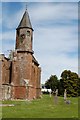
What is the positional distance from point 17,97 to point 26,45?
35.4 ft

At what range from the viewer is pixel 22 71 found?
51.1 metres

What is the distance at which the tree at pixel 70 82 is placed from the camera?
287 feet

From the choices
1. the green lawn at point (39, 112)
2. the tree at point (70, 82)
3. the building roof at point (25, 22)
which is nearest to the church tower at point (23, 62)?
the building roof at point (25, 22)

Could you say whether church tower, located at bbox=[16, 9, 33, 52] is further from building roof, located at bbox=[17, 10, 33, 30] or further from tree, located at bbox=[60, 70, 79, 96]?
tree, located at bbox=[60, 70, 79, 96]

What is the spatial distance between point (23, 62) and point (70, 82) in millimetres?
42609

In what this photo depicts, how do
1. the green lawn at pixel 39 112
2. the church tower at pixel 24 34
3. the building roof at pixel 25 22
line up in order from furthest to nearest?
the building roof at pixel 25 22
the church tower at pixel 24 34
the green lawn at pixel 39 112

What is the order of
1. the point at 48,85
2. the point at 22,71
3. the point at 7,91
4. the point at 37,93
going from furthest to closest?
the point at 48,85
the point at 37,93
the point at 22,71
the point at 7,91

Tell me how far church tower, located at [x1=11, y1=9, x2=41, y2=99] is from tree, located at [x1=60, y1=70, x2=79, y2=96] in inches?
1475

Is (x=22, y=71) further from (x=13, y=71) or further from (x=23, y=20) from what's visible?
(x=23, y=20)

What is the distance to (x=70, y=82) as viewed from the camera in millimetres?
90750

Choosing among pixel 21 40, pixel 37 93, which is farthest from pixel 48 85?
pixel 21 40

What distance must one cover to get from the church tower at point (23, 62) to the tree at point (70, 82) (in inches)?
1475

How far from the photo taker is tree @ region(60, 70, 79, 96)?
87562 mm

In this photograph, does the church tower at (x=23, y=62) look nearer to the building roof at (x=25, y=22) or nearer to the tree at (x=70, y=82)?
the building roof at (x=25, y=22)
